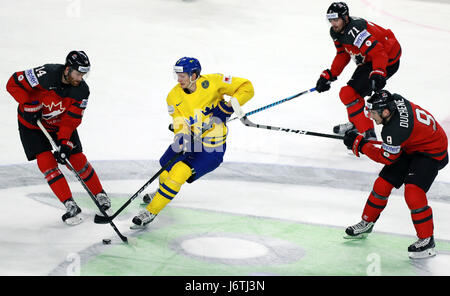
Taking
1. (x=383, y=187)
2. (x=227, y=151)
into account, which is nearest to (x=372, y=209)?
(x=383, y=187)

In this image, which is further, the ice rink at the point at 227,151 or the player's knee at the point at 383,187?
the player's knee at the point at 383,187

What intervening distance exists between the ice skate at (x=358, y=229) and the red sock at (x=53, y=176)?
6.73 ft

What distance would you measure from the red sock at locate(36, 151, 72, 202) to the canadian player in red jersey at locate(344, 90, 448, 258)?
219 cm

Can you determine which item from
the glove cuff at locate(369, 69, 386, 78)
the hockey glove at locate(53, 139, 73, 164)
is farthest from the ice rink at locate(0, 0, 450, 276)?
the glove cuff at locate(369, 69, 386, 78)

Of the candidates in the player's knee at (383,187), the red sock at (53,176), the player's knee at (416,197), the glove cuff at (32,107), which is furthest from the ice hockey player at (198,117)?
the player's knee at (416,197)

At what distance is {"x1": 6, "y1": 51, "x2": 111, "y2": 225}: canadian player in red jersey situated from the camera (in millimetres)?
5461

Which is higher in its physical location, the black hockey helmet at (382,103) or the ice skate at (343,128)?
the black hockey helmet at (382,103)

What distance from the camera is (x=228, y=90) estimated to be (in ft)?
18.6

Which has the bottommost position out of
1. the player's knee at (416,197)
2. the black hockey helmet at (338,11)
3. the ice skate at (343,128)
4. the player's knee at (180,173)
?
the ice skate at (343,128)

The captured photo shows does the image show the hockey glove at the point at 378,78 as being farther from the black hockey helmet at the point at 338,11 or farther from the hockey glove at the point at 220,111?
the hockey glove at the point at 220,111

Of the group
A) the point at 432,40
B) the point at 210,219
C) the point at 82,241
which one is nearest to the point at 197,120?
the point at 210,219

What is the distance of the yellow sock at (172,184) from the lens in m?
5.36

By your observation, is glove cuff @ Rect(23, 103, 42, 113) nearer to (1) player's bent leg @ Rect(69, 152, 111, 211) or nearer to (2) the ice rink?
(1) player's bent leg @ Rect(69, 152, 111, 211)

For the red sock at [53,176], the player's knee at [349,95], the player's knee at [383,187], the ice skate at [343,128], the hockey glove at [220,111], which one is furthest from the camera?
the ice skate at [343,128]
